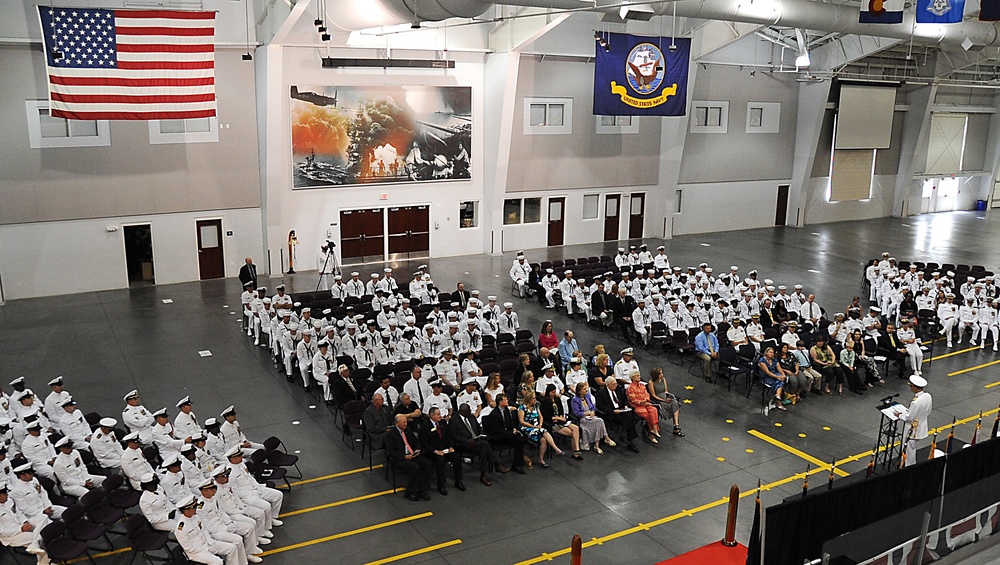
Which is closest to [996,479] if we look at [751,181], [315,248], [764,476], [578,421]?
[764,476]

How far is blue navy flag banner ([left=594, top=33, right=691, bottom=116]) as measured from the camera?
86.0ft

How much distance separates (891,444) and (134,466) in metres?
A: 10.5

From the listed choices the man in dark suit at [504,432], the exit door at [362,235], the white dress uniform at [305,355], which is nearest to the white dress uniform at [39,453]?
the white dress uniform at [305,355]

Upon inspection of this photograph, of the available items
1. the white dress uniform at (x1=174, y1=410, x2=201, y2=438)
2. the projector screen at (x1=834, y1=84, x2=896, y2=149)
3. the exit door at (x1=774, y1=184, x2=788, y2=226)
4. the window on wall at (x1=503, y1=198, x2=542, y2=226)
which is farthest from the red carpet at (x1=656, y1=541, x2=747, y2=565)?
the projector screen at (x1=834, y1=84, x2=896, y2=149)

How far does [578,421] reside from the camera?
12.7 m

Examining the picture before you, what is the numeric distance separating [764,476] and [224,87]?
1916cm

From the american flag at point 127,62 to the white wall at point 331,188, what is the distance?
358cm

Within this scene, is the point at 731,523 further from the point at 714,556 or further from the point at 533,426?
the point at 533,426

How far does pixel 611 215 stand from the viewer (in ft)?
106

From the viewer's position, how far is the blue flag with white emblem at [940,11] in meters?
16.5

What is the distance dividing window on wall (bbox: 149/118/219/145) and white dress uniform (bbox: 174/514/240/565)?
54.8 feet

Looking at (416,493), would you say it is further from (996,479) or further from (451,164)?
(451,164)

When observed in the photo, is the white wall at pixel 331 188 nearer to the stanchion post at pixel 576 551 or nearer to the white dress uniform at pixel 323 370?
the white dress uniform at pixel 323 370

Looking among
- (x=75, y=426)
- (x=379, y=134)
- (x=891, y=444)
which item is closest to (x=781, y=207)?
(x=379, y=134)
